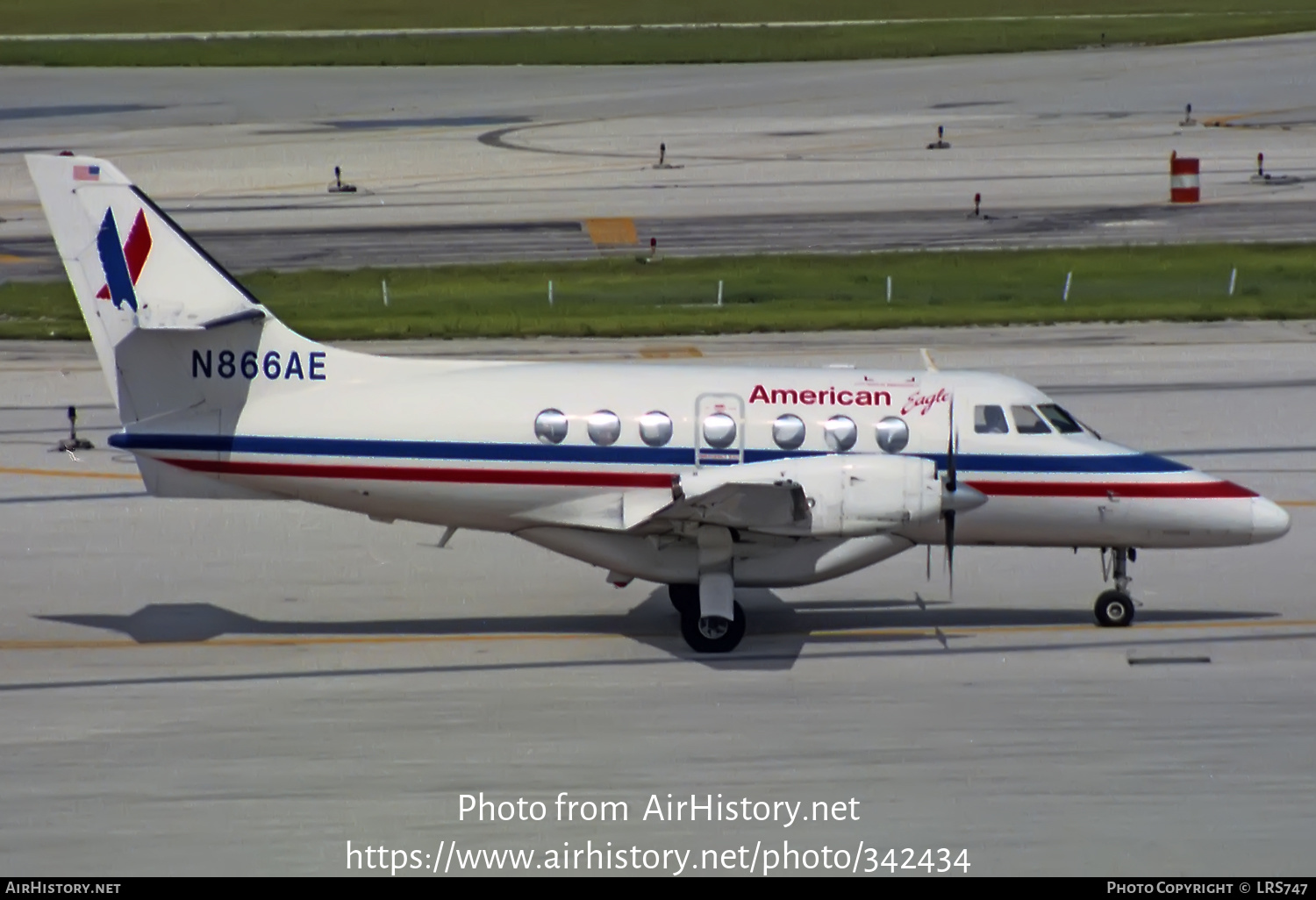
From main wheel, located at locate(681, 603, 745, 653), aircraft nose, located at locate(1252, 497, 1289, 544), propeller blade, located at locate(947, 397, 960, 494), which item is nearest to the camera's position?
propeller blade, located at locate(947, 397, 960, 494)

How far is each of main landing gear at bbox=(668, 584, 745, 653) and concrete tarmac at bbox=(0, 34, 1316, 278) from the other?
103ft

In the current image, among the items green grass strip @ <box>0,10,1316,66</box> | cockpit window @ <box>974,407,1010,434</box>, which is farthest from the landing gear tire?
green grass strip @ <box>0,10,1316,66</box>

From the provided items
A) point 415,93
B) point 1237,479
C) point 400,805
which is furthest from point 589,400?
point 415,93

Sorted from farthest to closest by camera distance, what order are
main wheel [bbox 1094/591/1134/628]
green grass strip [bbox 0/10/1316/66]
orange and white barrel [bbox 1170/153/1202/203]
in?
green grass strip [bbox 0/10/1316/66], orange and white barrel [bbox 1170/153/1202/203], main wheel [bbox 1094/591/1134/628]

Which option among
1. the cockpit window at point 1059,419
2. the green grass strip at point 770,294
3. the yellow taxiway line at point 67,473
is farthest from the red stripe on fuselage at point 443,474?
the green grass strip at point 770,294

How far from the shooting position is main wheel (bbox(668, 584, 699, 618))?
68.0 feet

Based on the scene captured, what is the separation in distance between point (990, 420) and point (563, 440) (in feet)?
17.0

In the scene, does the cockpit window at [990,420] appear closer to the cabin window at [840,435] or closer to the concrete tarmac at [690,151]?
the cabin window at [840,435]

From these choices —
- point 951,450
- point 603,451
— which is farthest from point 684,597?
point 951,450

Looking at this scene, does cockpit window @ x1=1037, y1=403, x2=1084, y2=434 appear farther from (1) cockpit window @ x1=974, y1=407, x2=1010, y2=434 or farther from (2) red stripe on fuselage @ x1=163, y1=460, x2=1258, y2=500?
(2) red stripe on fuselage @ x1=163, y1=460, x2=1258, y2=500

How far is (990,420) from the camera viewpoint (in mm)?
21078

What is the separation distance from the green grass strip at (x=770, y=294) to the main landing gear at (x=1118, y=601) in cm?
1979

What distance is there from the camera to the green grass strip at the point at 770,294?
1634 inches
